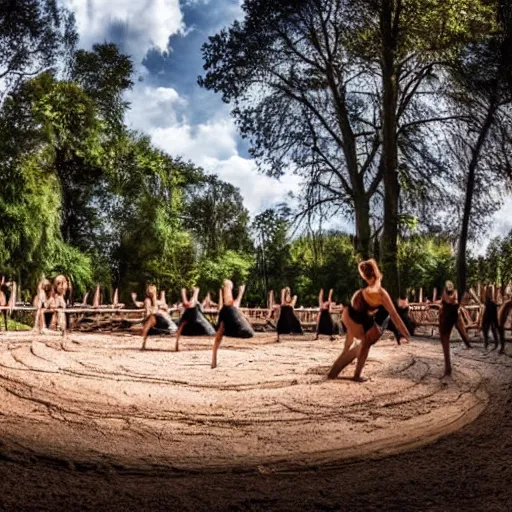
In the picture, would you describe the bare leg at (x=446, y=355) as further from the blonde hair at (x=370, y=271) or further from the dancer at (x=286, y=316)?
the dancer at (x=286, y=316)

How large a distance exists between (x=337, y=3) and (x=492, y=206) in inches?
380

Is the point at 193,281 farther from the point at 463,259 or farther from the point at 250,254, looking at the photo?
the point at 463,259

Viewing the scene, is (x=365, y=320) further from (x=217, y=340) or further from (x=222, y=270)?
(x=222, y=270)

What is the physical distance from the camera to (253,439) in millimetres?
5090

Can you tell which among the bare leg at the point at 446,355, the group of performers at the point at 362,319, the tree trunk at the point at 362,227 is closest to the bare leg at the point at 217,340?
the group of performers at the point at 362,319

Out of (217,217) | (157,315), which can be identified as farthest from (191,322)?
(217,217)

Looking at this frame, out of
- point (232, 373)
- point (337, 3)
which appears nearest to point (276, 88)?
point (337, 3)

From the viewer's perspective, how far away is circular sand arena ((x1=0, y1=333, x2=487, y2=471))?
464 cm

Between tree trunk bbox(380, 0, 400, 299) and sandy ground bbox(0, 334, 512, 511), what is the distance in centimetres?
859

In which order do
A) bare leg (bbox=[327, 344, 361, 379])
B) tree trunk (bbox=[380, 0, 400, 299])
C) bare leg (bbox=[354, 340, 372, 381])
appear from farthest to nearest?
1. tree trunk (bbox=[380, 0, 400, 299])
2. bare leg (bbox=[327, 344, 361, 379])
3. bare leg (bbox=[354, 340, 372, 381])

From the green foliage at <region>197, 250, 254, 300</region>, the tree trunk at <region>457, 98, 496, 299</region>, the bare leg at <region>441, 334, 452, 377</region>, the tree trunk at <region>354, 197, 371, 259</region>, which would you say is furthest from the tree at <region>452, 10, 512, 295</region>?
the green foliage at <region>197, 250, 254, 300</region>

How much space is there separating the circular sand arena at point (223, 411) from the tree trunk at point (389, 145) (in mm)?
7489

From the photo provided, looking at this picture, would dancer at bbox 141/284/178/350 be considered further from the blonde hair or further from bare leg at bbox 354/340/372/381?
the blonde hair

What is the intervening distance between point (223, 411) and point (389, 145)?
46.6 feet
